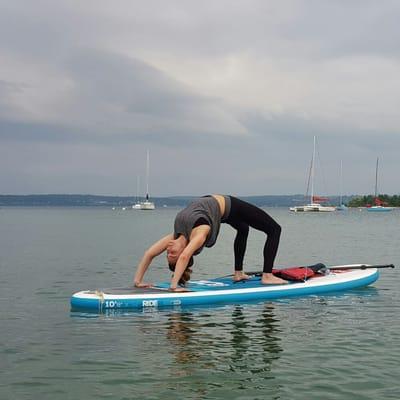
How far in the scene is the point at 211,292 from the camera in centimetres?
1112

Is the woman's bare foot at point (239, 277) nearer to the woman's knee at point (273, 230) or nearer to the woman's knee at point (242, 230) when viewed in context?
the woman's knee at point (242, 230)

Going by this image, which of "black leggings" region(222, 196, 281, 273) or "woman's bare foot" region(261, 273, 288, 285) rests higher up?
"black leggings" region(222, 196, 281, 273)

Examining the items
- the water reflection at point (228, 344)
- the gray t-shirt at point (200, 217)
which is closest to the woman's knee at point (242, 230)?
the gray t-shirt at point (200, 217)

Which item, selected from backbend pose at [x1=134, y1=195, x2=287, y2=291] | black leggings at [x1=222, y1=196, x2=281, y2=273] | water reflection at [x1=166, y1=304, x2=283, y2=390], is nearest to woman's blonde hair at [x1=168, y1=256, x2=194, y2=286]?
backbend pose at [x1=134, y1=195, x2=287, y2=291]

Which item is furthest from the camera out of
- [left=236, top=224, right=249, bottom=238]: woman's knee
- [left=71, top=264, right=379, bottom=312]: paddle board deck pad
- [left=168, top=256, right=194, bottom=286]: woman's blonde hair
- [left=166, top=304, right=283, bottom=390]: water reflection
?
[left=236, top=224, right=249, bottom=238]: woman's knee

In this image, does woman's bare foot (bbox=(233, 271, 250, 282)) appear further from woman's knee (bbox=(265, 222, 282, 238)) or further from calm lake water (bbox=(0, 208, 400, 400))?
woman's knee (bbox=(265, 222, 282, 238))

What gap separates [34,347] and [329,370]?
393cm

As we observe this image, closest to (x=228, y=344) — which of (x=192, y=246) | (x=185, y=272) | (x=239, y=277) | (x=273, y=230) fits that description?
(x=192, y=246)

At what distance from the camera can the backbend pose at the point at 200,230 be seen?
1040cm

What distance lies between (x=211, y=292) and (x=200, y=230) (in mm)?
1426

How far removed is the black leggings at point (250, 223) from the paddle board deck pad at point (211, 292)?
61cm

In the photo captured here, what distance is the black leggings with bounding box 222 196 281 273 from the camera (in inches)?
444

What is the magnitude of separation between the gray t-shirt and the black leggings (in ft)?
1.57

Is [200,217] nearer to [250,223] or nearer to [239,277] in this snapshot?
[250,223]
